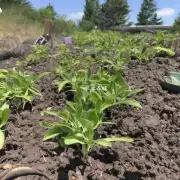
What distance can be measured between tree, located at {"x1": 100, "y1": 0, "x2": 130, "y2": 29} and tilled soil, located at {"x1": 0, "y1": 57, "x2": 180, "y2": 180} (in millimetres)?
33403

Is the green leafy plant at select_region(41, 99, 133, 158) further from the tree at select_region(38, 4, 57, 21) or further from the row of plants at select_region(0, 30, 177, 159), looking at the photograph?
the tree at select_region(38, 4, 57, 21)

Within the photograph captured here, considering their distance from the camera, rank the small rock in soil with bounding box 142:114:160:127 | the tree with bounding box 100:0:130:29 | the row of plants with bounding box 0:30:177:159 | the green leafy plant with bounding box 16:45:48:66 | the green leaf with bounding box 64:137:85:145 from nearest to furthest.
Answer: the green leaf with bounding box 64:137:85:145, the row of plants with bounding box 0:30:177:159, the small rock in soil with bounding box 142:114:160:127, the green leafy plant with bounding box 16:45:48:66, the tree with bounding box 100:0:130:29

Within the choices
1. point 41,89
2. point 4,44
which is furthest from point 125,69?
point 4,44

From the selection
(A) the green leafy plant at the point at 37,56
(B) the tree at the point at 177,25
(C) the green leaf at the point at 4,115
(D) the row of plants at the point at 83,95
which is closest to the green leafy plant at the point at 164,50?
(D) the row of plants at the point at 83,95

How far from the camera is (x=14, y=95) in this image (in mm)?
2283

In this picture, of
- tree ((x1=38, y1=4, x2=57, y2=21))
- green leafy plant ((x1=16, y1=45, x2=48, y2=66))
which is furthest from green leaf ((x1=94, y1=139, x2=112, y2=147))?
tree ((x1=38, y1=4, x2=57, y2=21))

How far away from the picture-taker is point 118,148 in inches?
69.4

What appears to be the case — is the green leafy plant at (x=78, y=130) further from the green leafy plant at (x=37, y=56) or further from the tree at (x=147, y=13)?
the tree at (x=147, y=13)

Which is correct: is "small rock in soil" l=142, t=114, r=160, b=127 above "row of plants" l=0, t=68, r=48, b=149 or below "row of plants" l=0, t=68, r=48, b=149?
below

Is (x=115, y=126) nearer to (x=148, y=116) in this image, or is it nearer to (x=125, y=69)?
(x=148, y=116)

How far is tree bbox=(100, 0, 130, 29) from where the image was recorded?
37.4 meters

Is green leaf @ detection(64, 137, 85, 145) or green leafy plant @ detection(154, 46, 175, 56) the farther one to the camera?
green leafy plant @ detection(154, 46, 175, 56)

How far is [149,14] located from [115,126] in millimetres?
47789

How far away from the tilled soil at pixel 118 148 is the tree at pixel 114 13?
3340cm
